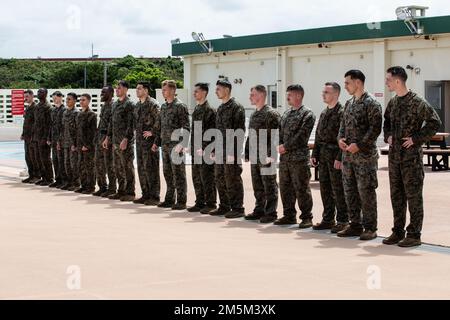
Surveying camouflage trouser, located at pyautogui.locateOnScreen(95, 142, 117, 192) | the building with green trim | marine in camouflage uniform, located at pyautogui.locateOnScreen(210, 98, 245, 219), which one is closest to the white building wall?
the building with green trim

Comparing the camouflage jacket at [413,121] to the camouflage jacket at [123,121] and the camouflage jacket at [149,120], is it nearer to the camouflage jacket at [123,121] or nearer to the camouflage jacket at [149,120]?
the camouflage jacket at [149,120]

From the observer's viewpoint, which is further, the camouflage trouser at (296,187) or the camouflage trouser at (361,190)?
the camouflage trouser at (296,187)

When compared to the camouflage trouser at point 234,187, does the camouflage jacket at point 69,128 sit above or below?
above

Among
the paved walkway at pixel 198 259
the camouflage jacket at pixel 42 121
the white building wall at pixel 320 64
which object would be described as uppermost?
the white building wall at pixel 320 64

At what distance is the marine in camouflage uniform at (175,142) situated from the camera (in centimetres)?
1238

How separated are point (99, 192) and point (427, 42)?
612 inches

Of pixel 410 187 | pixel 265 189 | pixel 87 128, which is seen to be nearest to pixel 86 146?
pixel 87 128

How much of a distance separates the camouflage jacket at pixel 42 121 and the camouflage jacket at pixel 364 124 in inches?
327

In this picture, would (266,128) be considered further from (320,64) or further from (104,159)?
(320,64)

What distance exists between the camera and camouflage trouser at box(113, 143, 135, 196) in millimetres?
13539

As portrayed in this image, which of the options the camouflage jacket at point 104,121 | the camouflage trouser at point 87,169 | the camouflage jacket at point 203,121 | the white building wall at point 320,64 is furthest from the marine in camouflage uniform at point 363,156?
the white building wall at point 320,64

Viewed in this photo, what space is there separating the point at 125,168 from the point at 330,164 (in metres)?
4.52

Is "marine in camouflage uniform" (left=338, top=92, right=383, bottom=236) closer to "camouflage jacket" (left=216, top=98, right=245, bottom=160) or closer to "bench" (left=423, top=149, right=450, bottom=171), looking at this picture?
"camouflage jacket" (left=216, top=98, right=245, bottom=160)

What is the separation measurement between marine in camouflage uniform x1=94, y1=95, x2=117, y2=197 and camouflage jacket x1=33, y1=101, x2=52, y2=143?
2319 millimetres
